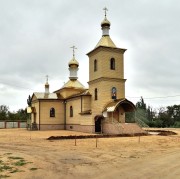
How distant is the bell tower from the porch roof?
97 cm

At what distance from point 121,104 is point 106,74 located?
3.81m

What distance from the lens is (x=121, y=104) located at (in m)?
34.1

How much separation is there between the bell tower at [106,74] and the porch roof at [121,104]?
0.97m

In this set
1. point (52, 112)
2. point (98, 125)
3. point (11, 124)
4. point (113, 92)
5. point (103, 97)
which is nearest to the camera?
point (103, 97)

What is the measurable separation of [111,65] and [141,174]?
86.2 feet

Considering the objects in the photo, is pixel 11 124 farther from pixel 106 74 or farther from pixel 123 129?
pixel 123 129

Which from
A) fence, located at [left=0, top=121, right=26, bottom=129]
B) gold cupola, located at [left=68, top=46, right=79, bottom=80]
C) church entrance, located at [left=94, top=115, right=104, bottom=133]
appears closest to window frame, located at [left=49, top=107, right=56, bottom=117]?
gold cupola, located at [left=68, top=46, right=79, bottom=80]

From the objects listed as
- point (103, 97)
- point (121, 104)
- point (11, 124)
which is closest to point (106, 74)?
point (103, 97)

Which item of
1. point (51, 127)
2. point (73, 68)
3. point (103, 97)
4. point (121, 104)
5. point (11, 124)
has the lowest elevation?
point (51, 127)

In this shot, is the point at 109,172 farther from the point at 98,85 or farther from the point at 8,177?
the point at 98,85

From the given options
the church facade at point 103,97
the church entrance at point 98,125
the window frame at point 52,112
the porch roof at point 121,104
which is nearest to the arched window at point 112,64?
the church facade at point 103,97

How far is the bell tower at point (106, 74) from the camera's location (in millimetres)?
34344

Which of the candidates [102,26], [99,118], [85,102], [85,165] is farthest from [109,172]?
[102,26]

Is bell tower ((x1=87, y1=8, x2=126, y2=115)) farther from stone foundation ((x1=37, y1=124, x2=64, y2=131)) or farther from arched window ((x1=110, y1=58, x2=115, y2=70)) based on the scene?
stone foundation ((x1=37, y1=124, x2=64, y2=131))
